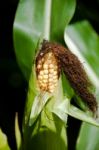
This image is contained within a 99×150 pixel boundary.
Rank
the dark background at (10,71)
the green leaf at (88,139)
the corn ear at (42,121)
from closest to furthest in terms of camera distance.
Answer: the corn ear at (42,121)
the green leaf at (88,139)
the dark background at (10,71)

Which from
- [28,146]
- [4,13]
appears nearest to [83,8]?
[4,13]

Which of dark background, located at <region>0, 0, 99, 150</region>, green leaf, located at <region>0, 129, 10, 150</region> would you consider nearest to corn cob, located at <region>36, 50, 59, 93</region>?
green leaf, located at <region>0, 129, 10, 150</region>

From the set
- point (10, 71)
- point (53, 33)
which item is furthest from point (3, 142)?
point (10, 71)

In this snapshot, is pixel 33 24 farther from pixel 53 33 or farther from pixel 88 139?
pixel 88 139

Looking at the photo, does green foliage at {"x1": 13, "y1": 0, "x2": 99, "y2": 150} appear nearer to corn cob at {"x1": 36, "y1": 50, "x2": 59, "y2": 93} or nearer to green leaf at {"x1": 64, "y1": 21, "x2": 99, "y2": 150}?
green leaf at {"x1": 64, "y1": 21, "x2": 99, "y2": 150}

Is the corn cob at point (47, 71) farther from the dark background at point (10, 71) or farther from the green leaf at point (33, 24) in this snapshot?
the dark background at point (10, 71)

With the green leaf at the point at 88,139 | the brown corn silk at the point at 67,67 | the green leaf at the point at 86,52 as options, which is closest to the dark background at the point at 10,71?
the green leaf at the point at 86,52
